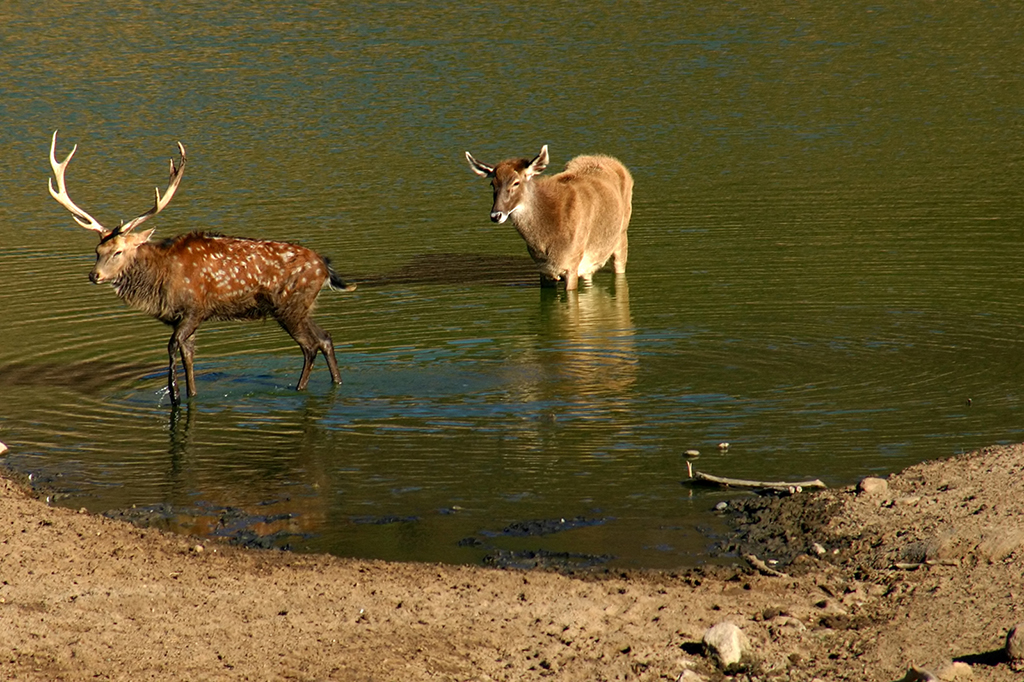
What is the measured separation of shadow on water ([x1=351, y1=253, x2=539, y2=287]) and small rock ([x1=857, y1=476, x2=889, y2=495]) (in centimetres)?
819

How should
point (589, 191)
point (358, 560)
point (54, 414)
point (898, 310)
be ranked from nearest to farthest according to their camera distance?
1. point (358, 560)
2. point (54, 414)
3. point (898, 310)
4. point (589, 191)

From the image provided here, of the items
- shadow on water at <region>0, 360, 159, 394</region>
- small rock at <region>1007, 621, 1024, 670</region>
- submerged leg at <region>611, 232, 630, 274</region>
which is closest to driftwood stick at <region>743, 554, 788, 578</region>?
small rock at <region>1007, 621, 1024, 670</region>

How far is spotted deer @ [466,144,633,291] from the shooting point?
50.7 ft

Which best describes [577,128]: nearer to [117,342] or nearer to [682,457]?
[117,342]

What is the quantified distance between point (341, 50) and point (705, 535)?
78.7 ft

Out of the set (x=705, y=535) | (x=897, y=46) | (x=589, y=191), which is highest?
(x=897, y=46)

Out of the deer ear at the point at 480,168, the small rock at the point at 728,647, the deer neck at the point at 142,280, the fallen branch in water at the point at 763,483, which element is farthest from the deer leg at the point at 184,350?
the small rock at the point at 728,647

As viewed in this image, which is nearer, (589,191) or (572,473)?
(572,473)

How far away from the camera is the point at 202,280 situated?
1135cm

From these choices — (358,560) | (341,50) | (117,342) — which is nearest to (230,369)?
(117,342)

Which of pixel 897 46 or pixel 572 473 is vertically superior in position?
pixel 897 46

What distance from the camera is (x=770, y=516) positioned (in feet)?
26.6

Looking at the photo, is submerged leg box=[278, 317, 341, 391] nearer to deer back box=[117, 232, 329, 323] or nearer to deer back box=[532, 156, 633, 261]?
deer back box=[117, 232, 329, 323]

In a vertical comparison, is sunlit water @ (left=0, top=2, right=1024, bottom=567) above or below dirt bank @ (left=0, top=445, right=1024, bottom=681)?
above
